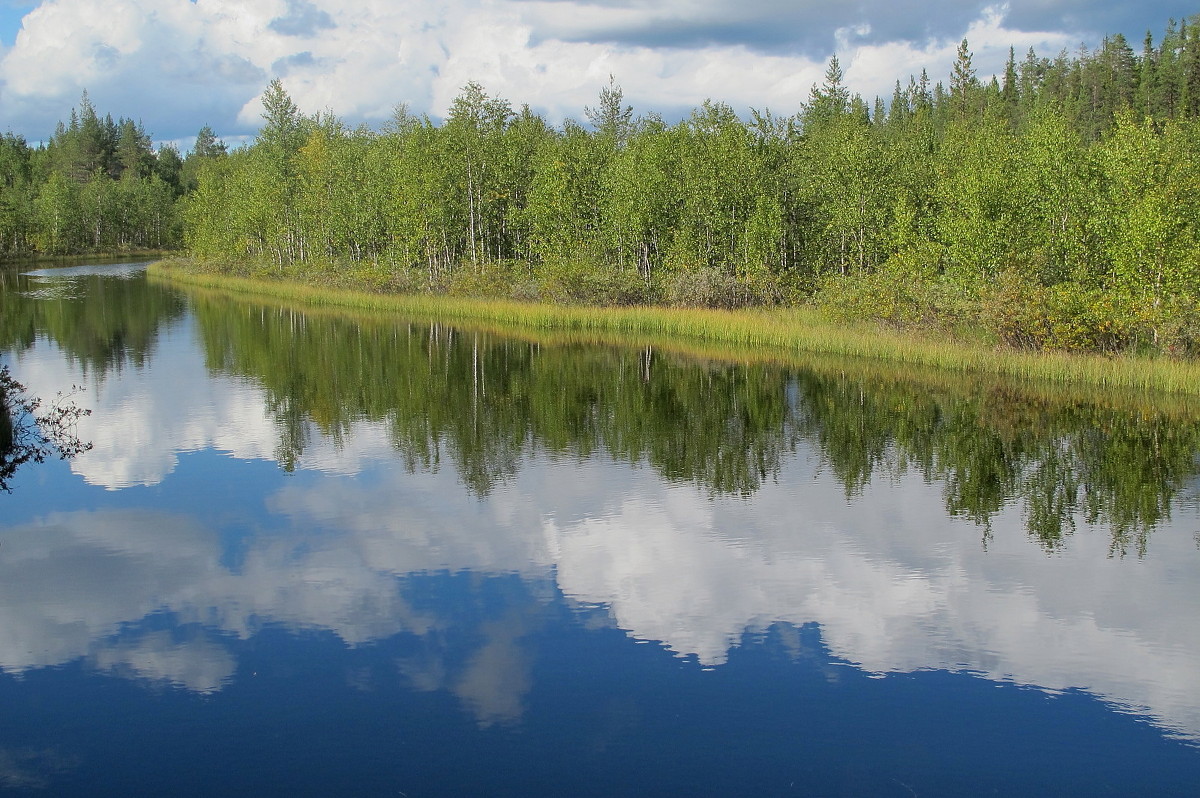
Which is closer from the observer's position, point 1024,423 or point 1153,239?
point 1024,423

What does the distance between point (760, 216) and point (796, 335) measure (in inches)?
332

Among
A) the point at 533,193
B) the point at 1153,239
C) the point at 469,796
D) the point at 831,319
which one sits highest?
the point at 533,193

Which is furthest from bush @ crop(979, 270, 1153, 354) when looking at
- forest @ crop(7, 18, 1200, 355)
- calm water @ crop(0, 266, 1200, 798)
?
calm water @ crop(0, 266, 1200, 798)

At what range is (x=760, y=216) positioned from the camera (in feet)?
124

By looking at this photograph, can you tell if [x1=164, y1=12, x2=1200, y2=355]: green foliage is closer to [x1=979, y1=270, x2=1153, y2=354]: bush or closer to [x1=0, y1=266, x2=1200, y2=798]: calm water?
[x1=979, y1=270, x2=1153, y2=354]: bush

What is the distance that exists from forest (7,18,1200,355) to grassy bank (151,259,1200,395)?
895 millimetres

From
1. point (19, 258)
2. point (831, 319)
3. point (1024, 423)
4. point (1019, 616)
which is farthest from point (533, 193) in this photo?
point (19, 258)

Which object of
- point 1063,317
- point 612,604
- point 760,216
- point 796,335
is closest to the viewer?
point 612,604

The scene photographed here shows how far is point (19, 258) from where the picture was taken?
3824 inches

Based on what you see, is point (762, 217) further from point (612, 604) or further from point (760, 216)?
point (612, 604)

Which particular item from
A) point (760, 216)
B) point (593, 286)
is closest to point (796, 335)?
point (760, 216)

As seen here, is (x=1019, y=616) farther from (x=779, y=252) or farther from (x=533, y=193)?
(x=533, y=193)

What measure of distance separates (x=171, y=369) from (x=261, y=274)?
37.6 m

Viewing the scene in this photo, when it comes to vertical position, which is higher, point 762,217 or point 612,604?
point 762,217
